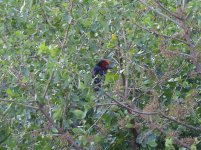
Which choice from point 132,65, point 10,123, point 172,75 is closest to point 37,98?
point 10,123

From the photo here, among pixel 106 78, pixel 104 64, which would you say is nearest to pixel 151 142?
pixel 106 78

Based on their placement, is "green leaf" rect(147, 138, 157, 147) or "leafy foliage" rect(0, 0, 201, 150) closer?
"leafy foliage" rect(0, 0, 201, 150)

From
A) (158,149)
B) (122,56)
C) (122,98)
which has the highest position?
(122,56)

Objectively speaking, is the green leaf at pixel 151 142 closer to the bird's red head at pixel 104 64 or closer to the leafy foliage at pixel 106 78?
the leafy foliage at pixel 106 78

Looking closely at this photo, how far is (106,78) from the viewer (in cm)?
282

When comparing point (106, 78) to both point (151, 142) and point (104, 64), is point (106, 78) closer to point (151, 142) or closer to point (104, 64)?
point (151, 142)

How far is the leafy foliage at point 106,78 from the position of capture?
2.84 metres

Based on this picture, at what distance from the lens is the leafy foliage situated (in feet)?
9.31

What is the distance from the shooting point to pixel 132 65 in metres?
3.16

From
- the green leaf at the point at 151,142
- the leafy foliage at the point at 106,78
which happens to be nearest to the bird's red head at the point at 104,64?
the leafy foliage at the point at 106,78

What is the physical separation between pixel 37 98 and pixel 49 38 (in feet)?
2.83

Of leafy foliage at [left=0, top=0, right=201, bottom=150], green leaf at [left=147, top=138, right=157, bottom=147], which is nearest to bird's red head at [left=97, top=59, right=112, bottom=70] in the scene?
leafy foliage at [left=0, top=0, right=201, bottom=150]

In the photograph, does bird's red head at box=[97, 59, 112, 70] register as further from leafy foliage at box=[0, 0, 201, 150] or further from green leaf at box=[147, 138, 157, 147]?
green leaf at box=[147, 138, 157, 147]

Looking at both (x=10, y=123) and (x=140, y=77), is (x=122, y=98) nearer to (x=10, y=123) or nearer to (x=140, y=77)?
(x=140, y=77)
